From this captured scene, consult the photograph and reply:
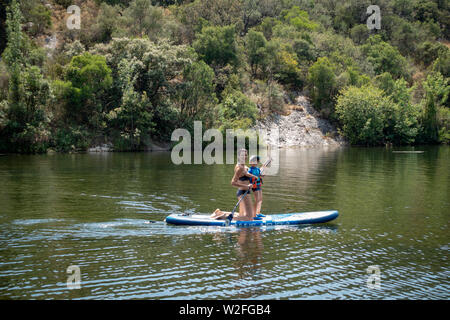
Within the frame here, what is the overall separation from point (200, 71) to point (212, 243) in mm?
52807

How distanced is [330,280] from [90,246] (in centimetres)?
813

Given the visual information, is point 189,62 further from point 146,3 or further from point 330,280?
point 330,280

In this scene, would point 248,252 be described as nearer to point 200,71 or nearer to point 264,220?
point 264,220

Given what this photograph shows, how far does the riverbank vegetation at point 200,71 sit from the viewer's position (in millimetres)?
58938

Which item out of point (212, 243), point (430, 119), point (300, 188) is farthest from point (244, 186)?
point (430, 119)

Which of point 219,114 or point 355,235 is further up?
point 219,114

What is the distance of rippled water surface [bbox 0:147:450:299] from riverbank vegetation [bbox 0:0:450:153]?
2778 centimetres

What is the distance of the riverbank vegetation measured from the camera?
58.9m

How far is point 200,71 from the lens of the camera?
67812 millimetres

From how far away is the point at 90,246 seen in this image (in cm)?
1659

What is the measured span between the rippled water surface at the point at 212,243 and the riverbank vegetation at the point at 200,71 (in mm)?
27782

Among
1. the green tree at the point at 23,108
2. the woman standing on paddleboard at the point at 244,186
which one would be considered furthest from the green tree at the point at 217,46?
the woman standing on paddleboard at the point at 244,186
